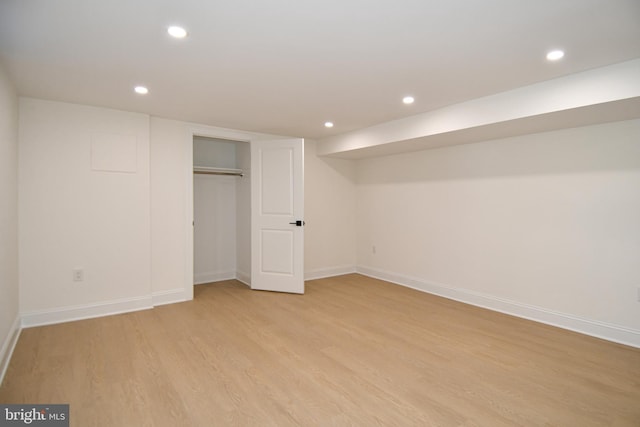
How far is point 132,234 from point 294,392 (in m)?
2.81

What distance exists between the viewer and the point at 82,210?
364cm

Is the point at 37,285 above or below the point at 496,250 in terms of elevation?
below

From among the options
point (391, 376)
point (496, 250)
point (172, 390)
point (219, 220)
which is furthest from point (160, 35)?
point (496, 250)

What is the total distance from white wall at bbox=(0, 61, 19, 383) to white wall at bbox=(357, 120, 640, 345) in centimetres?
453

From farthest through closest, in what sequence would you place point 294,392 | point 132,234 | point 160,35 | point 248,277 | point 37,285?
point 248,277 < point 132,234 < point 37,285 < point 294,392 < point 160,35

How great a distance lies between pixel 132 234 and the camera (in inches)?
155

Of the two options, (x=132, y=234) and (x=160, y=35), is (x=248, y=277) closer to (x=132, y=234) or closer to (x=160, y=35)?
(x=132, y=234)

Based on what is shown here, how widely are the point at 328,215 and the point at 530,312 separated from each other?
125 inches

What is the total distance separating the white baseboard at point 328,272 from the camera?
18.2ft

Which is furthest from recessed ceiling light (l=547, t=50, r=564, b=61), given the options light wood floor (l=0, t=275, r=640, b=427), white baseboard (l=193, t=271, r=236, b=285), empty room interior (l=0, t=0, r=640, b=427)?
white baseboard (l=193, t=271, r=236, b=285)

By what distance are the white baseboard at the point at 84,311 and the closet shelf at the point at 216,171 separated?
1.91 meters

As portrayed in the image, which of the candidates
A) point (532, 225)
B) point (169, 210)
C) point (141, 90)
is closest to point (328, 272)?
point (169, 210)

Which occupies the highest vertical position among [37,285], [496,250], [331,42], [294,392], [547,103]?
[331,42]

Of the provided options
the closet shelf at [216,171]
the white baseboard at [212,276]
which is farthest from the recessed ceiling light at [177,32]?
the white baseboard at [212,276]
